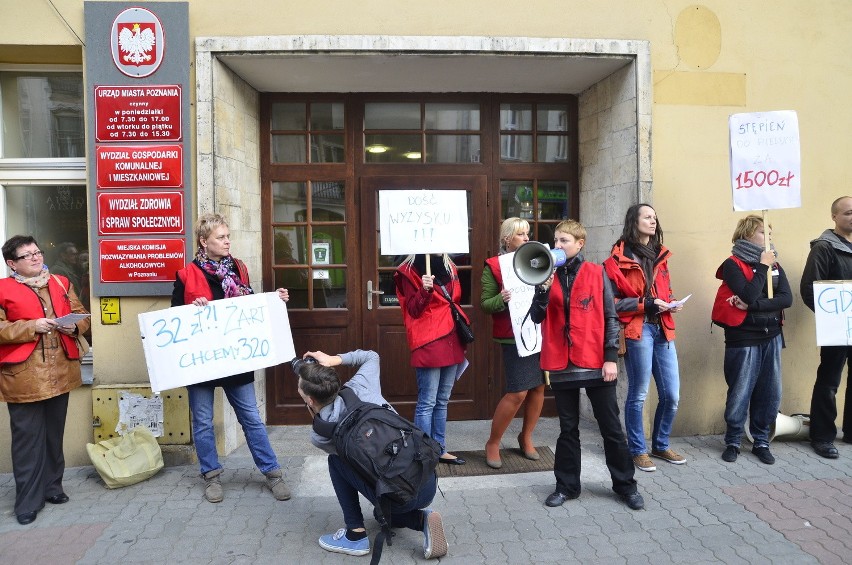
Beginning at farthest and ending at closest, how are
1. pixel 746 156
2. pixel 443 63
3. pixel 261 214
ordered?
pixel 261 214, pixel 443 63, pixel 746 156

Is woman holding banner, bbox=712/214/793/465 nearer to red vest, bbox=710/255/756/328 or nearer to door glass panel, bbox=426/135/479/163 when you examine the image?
red vest, bbox=710/255/756/328

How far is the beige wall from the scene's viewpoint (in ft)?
17.2

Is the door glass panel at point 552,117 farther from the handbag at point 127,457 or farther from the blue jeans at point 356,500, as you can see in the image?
the handbag at point 127,457

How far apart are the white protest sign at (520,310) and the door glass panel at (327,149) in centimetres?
213

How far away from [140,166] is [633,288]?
12.5ft

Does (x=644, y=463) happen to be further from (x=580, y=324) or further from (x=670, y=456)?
(x=580, y=324)

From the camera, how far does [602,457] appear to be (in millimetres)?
5184

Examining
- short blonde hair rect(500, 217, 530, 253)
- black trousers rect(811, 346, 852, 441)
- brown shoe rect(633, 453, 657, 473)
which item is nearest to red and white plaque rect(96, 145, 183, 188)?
short blonde hair rect(500, 217, 530, 253)

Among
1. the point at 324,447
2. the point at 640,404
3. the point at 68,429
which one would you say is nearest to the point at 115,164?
the point at 68,429

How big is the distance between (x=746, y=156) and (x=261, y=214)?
403cm

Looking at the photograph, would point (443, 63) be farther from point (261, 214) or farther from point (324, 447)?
point (324, 447)

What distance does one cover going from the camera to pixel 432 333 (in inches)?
188

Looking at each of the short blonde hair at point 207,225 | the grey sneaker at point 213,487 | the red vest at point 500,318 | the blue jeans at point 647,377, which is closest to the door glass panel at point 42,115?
the short blonde hair at point 207,225

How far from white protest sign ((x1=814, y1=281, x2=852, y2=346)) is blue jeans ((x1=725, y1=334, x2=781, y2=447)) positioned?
34 centimetres
